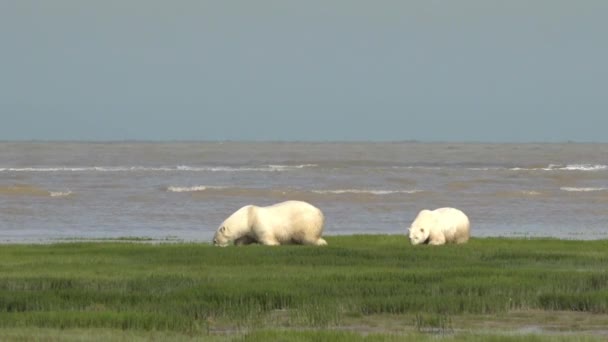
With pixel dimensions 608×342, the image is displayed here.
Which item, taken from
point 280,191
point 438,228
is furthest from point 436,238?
point 280,191

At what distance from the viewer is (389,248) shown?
2236 cm

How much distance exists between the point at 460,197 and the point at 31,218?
20.1 m

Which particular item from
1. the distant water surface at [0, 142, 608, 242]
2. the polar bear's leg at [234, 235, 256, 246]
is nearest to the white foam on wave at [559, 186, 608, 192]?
the distant water surface at [0, 142, 608, 242]

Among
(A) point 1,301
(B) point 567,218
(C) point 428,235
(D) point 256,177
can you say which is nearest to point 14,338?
(A) point 1,301

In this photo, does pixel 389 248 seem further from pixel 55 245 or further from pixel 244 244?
pixel 55 245

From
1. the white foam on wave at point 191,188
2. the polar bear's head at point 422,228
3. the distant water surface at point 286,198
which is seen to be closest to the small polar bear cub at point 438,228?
the polar bear's head at point 422,228

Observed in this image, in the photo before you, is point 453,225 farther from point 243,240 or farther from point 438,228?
point 243,240

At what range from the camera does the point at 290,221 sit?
75.2 ft

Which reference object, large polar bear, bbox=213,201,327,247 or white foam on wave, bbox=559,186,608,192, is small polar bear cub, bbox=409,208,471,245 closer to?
large polar bear, bbox=213,201,327,247

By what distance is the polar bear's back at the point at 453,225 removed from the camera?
23.7 meters

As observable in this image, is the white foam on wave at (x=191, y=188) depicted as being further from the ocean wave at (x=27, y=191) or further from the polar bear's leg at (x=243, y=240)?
the polar bear's leg at (x=243, y=240)

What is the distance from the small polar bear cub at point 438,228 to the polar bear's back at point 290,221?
73.2 inches

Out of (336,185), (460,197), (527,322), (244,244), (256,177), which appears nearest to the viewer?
(527,322)

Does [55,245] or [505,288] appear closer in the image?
[505,288]
